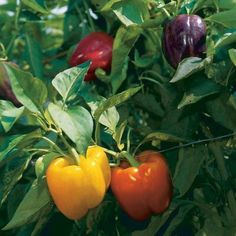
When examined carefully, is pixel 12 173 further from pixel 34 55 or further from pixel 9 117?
pixel 34 55

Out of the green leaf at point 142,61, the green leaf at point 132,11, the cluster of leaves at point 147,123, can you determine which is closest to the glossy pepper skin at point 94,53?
the cluster of leaves at point 147,123

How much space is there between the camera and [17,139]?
1428 millimetres

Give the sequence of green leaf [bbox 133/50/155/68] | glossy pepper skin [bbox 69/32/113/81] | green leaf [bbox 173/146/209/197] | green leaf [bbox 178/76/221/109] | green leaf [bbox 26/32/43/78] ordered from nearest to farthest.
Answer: green leaf [bbox 178/76/221/109], green leaf [bbox 173/146/209/197], green leaf [bbox 133/50/155/68], glossy pepper skin [bbox 69/32/113/81], green leaf [bbox 26/32/43/78]

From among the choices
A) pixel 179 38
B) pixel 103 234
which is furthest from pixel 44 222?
pixel 179 38

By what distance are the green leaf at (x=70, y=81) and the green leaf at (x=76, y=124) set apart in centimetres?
9

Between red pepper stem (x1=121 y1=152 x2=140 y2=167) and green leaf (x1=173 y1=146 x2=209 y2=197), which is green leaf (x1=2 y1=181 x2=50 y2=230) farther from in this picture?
green leaf (x1=173 y1=146 x2=209 y2=197)

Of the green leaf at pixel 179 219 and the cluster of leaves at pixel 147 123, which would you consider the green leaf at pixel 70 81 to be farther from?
the green leaf at pixel 179 219

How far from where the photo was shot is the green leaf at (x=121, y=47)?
1598 millimetres

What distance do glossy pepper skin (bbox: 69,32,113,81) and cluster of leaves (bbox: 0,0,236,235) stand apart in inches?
1.7

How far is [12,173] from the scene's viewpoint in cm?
155

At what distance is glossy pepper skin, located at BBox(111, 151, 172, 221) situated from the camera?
1.51 metres

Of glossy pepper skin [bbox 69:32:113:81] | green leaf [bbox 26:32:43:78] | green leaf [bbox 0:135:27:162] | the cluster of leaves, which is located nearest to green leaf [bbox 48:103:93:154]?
the cluster of leaves

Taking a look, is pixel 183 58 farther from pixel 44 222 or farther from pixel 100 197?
pixel 44 222

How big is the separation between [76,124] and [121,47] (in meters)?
0.34
